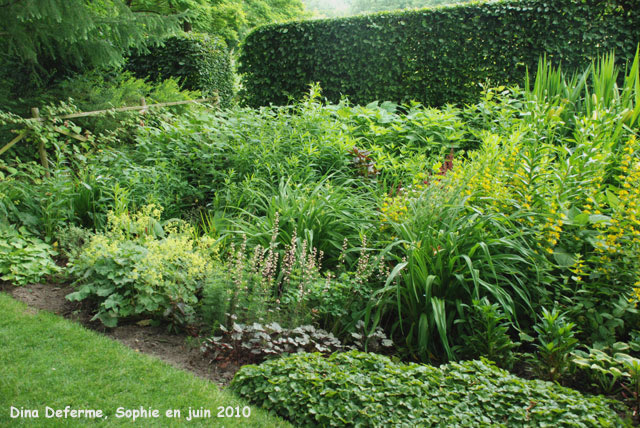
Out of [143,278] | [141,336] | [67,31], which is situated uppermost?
[67,31]

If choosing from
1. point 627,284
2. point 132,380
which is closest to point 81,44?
point 132,380

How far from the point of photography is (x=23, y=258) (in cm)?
393

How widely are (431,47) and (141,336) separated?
7.59 meters

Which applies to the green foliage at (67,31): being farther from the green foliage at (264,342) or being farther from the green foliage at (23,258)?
the green foliage at (264,342)

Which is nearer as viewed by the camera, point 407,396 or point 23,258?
point 407,396

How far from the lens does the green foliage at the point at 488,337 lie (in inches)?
103

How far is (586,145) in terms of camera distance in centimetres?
359

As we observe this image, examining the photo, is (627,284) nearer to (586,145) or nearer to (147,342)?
(586,145)

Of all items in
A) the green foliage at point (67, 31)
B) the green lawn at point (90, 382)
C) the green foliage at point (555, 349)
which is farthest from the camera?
the green foliage at point (67, 31)

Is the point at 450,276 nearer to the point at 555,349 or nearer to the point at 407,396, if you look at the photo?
the point at 555,349

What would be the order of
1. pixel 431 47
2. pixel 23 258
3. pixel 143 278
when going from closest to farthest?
1. pixel 143 278
2. pixel 23 258
3. pixel 431 47

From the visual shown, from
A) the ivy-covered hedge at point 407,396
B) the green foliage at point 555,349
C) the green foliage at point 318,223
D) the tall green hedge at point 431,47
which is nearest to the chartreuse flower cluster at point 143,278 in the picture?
the green foliage at point 318,223

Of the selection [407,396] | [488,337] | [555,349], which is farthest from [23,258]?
[555,349]

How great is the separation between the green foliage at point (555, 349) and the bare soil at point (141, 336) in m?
1.88
